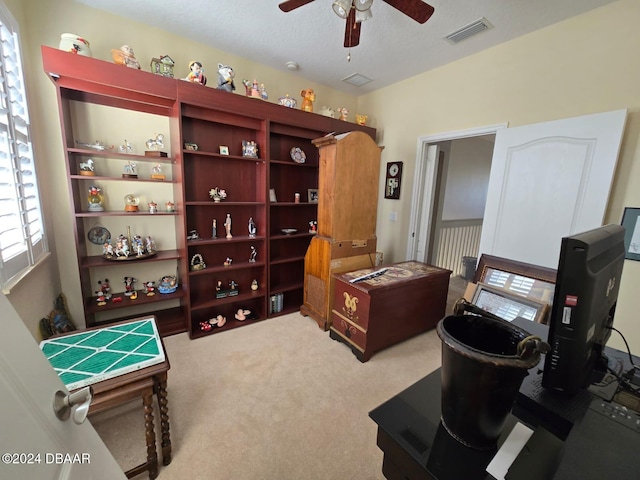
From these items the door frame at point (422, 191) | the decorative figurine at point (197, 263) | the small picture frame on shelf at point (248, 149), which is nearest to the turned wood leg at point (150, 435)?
the decorative figurine at point (197, 263)

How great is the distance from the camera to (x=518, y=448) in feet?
1.99

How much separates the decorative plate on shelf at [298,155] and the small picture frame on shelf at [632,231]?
275 centimetres

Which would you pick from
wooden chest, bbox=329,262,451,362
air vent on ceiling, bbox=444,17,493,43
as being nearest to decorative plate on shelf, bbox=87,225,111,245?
wooden chest, bbox=329,262,451,362

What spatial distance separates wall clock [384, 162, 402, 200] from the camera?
10.7ft

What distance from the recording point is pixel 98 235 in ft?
7.45

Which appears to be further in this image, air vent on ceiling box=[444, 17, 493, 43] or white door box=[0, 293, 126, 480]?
air vent on ceiling box=[444, 17, 493, 43]

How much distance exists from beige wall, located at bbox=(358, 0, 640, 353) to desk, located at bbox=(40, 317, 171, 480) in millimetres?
3013

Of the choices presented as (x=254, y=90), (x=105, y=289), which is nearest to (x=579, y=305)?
(x=254, y=90)

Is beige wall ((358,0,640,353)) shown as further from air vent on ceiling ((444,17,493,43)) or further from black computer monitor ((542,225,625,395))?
black computer monitor ((542,225,625,395))

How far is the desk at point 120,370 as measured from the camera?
3.69 ft

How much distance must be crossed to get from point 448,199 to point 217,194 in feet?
11.6

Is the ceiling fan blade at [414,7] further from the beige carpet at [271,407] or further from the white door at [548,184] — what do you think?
the beige carpet at [271,407]

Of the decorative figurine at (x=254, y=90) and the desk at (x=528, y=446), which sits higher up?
the decorative figurine at (x=254, y=90)

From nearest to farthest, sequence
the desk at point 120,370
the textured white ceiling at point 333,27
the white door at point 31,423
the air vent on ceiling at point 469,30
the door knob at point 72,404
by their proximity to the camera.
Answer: the white door at point 31,423, the door knob at point 72,404, the desk at point 120,370, the textured white ceiling at point 333,27, the air vent on ceiling at point 469,30
